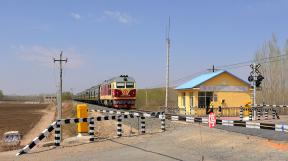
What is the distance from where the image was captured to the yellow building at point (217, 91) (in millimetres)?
38606

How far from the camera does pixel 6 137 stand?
1975 centimetres

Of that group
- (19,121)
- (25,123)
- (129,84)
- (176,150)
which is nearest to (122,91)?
(129,84)

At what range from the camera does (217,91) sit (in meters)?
39.4

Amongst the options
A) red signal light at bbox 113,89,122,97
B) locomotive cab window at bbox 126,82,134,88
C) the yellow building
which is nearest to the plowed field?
red signal light at bbox 113,89,122,97

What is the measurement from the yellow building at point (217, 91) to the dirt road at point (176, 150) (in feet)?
70.3

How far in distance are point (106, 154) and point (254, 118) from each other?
19.1m

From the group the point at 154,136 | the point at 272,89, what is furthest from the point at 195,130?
the point at 272,89

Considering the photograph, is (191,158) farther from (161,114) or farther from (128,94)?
(128,94)

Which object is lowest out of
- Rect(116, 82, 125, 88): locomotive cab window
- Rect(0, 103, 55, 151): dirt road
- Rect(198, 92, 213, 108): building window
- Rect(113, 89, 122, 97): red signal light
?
Rect(0, 103, 55, 151): dirt road

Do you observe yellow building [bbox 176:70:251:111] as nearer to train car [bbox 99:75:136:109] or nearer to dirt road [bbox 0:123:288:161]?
train car [bbox 99:75:136:109]

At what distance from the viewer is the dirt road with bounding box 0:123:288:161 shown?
41.9ft

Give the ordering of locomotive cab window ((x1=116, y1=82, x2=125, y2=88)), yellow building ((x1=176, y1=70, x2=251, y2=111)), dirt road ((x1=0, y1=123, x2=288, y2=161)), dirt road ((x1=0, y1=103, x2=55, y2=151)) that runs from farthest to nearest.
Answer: locomotive cab window ((x1=116, y1=82, x2=125, y2=88))
dirt road ((x1=0, y1=103, x2=55, y2=151))
yellow building ((x1=176, y1=70, x2=251, y2=111))
dirt road ((x1=0, y1=123, x2=288, y2=161))

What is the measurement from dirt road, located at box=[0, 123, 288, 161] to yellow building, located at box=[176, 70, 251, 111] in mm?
21426

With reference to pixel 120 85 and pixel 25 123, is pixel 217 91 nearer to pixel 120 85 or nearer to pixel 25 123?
pixel 120 85
